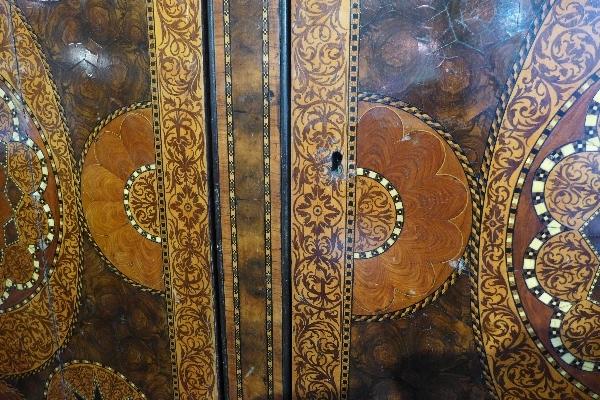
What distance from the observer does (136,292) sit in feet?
5.52

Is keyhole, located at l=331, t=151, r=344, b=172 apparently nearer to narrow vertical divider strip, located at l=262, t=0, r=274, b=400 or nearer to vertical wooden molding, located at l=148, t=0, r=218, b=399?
narrow vertical divider strip, located at l=262, t=0, r=274, b=400

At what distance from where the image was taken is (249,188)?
1503 millimetres

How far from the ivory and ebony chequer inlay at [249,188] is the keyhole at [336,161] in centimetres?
17

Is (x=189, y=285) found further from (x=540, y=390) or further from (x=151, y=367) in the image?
(x=540, y=390)

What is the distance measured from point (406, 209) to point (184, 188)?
701mm

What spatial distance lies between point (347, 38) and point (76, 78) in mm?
898

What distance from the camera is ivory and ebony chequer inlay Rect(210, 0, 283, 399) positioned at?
1.40 meters

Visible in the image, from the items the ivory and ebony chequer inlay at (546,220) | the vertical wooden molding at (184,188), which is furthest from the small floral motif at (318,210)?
the ivory and ebony chequer inlay at (546,220)

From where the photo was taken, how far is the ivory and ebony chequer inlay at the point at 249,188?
4.60 feet

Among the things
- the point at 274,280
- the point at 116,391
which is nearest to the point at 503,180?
the point at 274,280

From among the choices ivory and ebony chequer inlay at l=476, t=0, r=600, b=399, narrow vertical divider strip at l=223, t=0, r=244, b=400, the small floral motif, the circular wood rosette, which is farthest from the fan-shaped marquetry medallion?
ivory and ebony chequer inlay at l=476, t=0, r=600, b=399

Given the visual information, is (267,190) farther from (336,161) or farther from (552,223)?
(552,223)

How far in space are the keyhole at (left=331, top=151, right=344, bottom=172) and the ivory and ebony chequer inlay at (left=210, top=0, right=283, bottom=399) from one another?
17 cm

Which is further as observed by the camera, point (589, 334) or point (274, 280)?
point (274, 280)
